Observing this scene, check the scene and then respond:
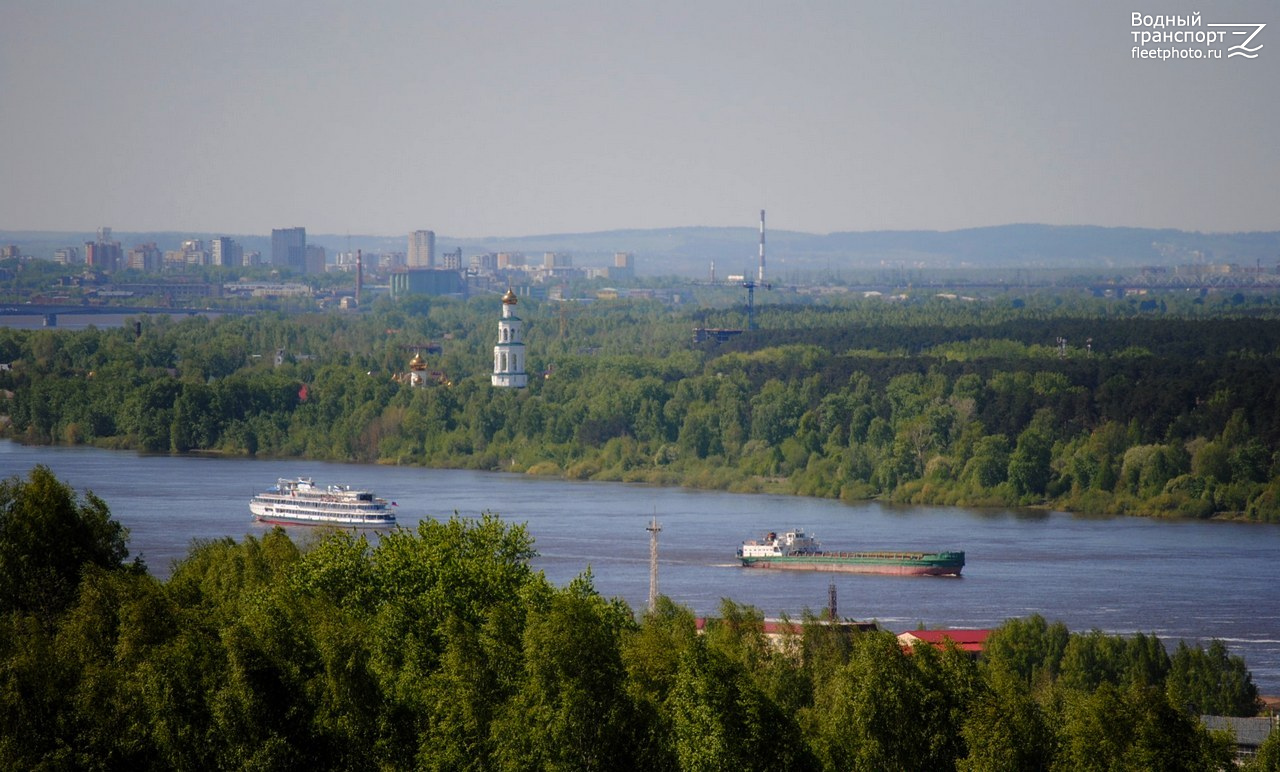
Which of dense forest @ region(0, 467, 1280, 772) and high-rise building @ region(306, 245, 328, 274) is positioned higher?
dense forest @ region(0, 467, 1280, 772)

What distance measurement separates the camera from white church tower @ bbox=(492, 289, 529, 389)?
195ft

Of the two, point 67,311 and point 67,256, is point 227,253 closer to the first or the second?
point 67,256

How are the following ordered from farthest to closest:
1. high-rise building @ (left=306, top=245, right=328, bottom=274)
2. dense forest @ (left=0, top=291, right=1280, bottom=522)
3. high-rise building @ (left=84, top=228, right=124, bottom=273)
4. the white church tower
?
high-rise building @ (left=306, top=245, right=328, bottom=274) → high-rise building @ (left=84, top=228, right=124, bottom=273) → the white church tower → dense forest @ (left=0, top=291, right=1280, bottom=522)

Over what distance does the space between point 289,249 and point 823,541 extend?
133560mm

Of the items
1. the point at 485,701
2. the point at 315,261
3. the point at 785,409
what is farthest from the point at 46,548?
the point at 315,261

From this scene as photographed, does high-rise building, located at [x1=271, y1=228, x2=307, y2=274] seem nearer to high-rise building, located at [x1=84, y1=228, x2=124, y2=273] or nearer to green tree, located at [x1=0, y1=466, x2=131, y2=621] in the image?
high-rise building, located at [x1=84, y1=228, x2=124, y2=273]

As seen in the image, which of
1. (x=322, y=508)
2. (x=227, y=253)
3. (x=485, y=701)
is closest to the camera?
(x=485, y=701)

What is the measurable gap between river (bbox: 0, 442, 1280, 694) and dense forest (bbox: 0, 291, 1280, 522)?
1.76 metres

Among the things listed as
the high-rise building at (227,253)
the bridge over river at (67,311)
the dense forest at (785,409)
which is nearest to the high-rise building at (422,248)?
the high-rise building at (227,253)

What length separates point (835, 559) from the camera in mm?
33750

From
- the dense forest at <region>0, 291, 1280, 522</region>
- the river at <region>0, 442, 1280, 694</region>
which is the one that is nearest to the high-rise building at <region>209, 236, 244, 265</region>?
the dense forest at <region>0, 291, 1280, 522</region>

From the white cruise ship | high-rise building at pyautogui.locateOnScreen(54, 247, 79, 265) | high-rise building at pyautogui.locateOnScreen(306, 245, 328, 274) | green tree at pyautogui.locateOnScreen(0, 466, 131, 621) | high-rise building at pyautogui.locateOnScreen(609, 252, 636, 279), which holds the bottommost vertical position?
high-rise building at pyautogui.locateOnScreen(609, 252, 636, 279)

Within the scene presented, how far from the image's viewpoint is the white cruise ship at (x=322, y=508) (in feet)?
122

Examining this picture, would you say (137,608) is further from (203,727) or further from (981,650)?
(981,650)
